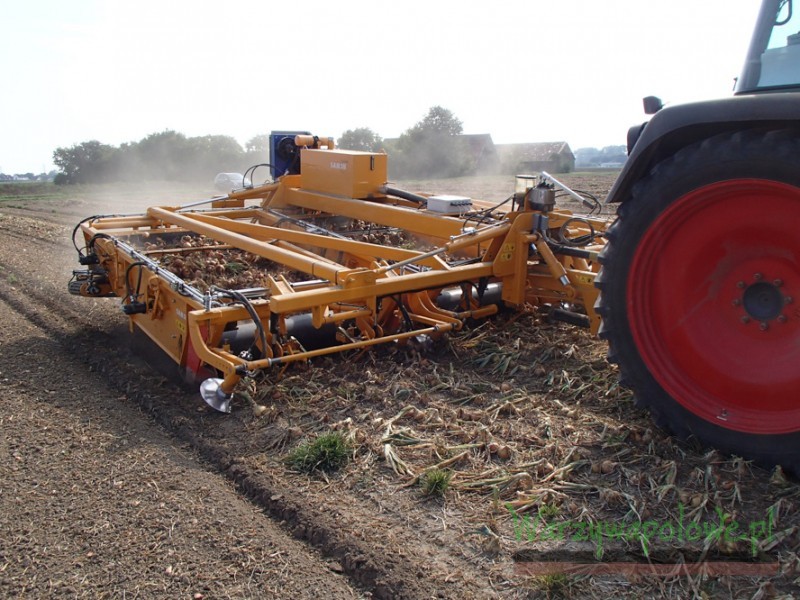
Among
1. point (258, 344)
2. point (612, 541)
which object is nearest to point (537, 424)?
point (612, 541)

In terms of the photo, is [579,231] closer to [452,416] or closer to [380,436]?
[452,416]

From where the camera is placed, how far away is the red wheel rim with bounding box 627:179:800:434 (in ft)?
9.31

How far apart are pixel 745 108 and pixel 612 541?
5.73ft

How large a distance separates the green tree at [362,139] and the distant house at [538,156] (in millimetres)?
6015

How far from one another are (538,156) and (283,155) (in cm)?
2906

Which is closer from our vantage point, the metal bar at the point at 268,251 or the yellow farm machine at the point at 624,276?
the yellow farm machine at the point at 624,276

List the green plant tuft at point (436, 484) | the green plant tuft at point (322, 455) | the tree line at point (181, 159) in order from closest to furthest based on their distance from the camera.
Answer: the green plant tuft at point (436, 484), the green plant tuft at point (322, 455), the tree line at point (181, 159)

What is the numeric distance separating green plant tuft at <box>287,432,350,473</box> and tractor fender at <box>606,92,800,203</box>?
172 cm

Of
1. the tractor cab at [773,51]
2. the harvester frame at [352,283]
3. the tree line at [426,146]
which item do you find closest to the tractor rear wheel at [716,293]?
the tractor cab at [773,51]

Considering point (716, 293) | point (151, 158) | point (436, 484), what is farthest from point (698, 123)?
point (151, 158)

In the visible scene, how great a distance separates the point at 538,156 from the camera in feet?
114

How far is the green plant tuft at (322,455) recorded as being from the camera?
3199mm

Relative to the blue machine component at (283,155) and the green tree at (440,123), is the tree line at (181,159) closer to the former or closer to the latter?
the green tree at (440,123)

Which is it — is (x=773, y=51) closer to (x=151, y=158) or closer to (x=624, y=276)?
(x=624, y=276)
